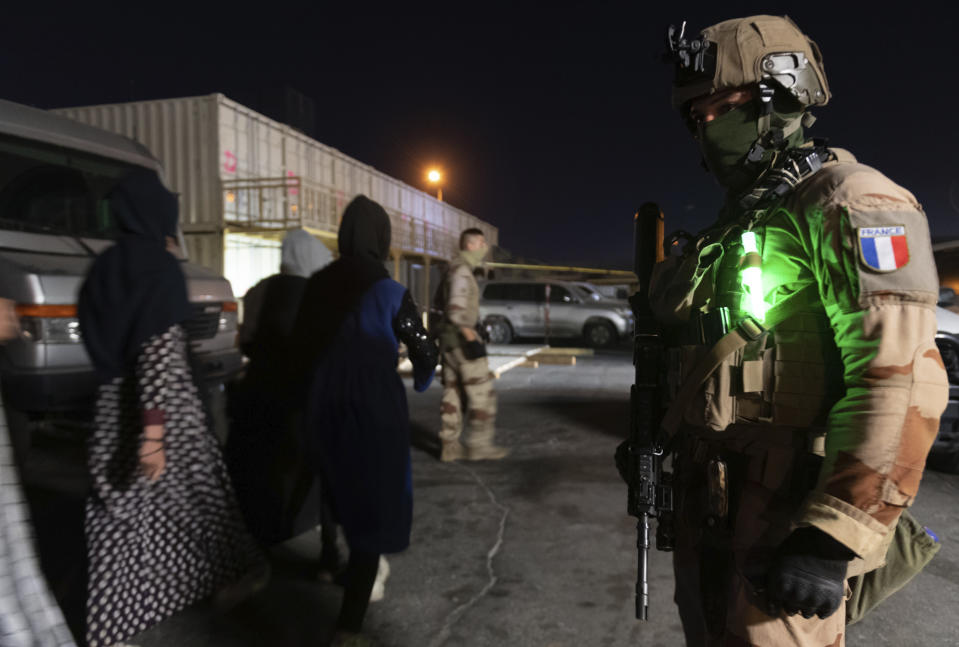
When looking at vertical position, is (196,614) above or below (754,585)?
below

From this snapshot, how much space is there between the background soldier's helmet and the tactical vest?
0.22m

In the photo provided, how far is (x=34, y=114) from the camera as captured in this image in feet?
16.0

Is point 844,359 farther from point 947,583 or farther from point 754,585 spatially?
point 947,583

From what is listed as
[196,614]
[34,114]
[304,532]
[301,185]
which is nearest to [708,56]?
[196,614]

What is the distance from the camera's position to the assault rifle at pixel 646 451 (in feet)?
5.22

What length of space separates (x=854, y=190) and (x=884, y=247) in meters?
0.12

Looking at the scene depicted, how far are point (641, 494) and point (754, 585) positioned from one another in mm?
373

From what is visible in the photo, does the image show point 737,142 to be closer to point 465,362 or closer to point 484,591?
point 484,591

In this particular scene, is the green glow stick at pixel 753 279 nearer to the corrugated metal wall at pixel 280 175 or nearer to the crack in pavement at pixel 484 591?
the crack in pavement at pixel 484 591

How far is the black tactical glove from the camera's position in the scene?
43.3 inches

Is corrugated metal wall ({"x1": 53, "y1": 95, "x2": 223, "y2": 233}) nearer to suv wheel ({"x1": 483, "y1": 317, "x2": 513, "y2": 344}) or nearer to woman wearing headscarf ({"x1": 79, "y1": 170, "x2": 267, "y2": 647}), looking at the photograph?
suv wheel ({"x1": 483, "y1": 317, "x2": 513, "y2": 344})

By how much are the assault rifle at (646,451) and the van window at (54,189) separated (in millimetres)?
4626

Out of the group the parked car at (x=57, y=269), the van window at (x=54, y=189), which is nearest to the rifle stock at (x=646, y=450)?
the parked car at (x=57, y=269)

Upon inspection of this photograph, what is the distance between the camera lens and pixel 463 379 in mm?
5047
